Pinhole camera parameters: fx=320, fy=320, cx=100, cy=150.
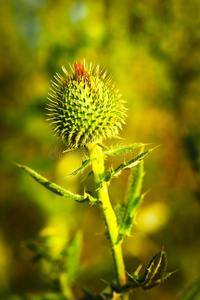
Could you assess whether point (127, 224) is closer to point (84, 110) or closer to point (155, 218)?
point (84, 110)

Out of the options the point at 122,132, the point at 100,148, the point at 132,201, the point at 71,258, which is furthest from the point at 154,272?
the point at 122,132

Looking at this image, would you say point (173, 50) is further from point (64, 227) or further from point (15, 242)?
point (15, 242)

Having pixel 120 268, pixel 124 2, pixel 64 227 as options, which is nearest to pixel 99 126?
pixel 120 268

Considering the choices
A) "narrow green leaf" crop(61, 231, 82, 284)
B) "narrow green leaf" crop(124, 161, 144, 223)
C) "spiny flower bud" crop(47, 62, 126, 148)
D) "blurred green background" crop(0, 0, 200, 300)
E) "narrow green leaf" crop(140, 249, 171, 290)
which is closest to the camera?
"narrow green leaf" crop(140, 249, 171, 290)

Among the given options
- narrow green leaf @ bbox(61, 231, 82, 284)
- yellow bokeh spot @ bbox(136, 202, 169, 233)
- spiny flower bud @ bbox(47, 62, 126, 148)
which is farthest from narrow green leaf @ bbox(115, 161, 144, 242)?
yellow bokeh spot @ bbox(136, 202, 169, 233)

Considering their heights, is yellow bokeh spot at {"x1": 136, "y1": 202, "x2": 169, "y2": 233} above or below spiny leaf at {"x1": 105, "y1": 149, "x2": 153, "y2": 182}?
above

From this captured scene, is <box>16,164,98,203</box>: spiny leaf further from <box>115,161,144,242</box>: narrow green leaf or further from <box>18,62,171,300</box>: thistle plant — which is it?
<box>115,161,144,242</box>: narrow green leaf
